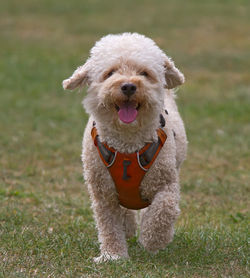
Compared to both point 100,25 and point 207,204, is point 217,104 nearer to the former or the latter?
point 207,204

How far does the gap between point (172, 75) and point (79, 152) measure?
4780 mm

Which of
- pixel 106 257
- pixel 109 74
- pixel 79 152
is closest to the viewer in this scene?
pixel 109 74

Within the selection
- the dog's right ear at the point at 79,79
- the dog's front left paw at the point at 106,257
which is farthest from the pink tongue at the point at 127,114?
the dog's front left paw at the point at 106,257

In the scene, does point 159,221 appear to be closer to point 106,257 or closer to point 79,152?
point 106,257

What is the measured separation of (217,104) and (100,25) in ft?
41.4

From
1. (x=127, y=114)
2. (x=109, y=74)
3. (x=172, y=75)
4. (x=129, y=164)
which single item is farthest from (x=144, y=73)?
(x=129, y=164)

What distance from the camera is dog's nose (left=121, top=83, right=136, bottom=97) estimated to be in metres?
4.95

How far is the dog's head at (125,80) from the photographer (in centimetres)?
504

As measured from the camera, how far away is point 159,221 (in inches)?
208

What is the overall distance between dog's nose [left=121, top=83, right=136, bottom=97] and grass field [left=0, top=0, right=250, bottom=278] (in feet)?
4.17

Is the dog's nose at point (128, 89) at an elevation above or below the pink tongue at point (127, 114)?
above

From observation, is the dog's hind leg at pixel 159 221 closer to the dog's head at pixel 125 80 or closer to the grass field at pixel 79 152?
the grass field at pixel 79 152

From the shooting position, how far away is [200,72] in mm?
18031

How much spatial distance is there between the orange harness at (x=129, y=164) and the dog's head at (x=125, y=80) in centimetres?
25
